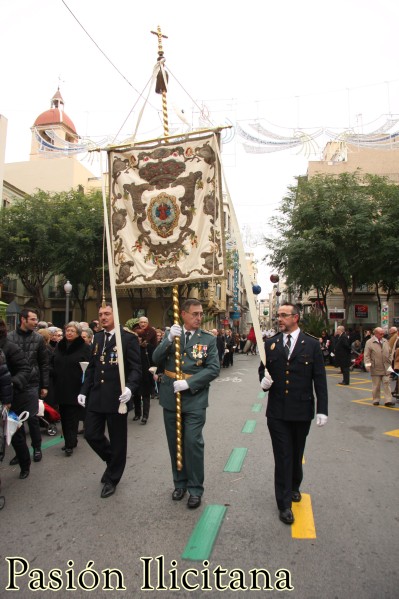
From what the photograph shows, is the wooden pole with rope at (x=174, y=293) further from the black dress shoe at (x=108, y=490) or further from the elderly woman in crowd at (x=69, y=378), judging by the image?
the elderly woman in crowd at (x=69, y=378)

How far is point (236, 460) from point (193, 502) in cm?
171

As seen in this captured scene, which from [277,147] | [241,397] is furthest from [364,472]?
[277,147]

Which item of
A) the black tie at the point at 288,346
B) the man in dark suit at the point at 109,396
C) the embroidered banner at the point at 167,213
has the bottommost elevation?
the man in dark suit at the point at 109,396

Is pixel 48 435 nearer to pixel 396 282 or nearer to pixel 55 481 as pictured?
pixel 55 481

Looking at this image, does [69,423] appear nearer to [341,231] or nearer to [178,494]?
[178,494]

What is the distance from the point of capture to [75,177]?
4012 cm

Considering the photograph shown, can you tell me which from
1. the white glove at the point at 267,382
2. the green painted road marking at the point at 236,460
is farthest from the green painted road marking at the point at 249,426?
the white glove at the point at 267,382

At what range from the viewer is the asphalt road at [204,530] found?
300cm

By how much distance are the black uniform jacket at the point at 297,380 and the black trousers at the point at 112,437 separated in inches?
62.3

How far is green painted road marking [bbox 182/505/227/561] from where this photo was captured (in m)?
3.30

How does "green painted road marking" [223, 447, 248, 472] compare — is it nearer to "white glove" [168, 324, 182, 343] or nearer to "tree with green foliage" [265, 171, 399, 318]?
"white glove" [168, 324, 182, 343]

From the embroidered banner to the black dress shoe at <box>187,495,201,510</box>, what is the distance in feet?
7.43

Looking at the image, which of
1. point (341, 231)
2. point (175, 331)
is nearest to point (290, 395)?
point (175, 331)

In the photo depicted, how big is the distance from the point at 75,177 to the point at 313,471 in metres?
39.3
